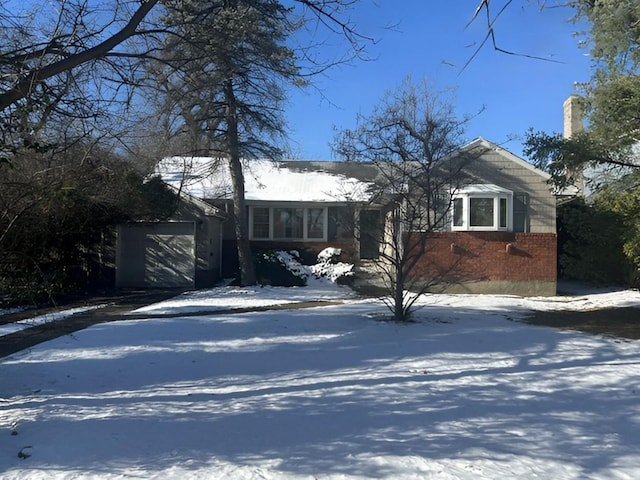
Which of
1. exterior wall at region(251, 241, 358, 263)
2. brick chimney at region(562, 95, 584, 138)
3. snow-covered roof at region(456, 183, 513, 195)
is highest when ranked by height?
brick chimney at region(562, 95, 584, 138)

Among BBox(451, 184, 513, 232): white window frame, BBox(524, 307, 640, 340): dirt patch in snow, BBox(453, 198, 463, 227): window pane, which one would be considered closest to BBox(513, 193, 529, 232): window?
BBox(451, 184, 513, 232): white window frame

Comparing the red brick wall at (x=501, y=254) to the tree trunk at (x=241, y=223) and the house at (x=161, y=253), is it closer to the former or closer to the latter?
the tree trunk at (x=241, y=223)

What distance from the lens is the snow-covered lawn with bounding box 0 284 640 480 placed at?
4.63m

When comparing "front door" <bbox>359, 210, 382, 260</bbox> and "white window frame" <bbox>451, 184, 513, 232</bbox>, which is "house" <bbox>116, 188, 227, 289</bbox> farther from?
"white window frame" <bbox>451, 184, 513, 232</bbox>

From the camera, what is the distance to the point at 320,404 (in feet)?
20.6

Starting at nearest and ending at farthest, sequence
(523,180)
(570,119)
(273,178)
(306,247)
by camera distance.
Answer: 1. (523,180)
2. (306,247)
3. (273,178)
4. (570,119)

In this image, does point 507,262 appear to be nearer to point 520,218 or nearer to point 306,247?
point 520,218

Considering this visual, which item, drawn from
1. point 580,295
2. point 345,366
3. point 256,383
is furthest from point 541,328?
point 580,295

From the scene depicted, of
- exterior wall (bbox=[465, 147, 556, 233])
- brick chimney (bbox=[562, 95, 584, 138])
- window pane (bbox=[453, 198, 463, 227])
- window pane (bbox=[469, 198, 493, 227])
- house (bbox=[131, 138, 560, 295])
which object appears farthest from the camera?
brick chimney (bbox=[562, 95, 584, 138])

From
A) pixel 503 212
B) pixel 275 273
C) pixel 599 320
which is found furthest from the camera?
pixel 275 273

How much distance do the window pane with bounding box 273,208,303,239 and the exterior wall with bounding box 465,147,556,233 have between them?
7573mm

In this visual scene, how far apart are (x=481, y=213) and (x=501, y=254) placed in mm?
1581

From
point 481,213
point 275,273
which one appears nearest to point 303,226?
point 275,273

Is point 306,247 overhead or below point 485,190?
below
